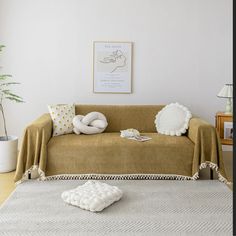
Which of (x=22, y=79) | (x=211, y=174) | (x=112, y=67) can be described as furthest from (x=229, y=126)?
(x=22, y=79)

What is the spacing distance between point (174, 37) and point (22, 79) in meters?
2.12

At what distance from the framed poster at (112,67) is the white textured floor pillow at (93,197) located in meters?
1.82

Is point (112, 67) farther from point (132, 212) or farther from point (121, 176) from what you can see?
point (132, 212)

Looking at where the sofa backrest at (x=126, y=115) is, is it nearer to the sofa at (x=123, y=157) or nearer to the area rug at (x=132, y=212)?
the sofa at (x=123, y=157)

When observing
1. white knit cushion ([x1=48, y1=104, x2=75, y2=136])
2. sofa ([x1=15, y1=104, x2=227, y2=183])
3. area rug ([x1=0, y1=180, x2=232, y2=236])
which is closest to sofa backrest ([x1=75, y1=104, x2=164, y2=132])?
white knit cushion ([x1=48, y1=104, x2=75, y2=136])

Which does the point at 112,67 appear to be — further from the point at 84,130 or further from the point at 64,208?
the point at 64,208

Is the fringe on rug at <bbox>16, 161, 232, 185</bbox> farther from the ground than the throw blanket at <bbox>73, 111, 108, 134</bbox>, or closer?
closer

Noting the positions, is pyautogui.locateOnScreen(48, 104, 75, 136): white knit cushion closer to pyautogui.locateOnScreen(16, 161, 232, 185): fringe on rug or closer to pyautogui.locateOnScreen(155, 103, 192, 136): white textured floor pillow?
pyautogui.locateOnScreen(16, 161, 232, 185): fringe on rug

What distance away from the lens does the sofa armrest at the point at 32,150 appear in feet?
9.87

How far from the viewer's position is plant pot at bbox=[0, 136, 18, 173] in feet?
10.9

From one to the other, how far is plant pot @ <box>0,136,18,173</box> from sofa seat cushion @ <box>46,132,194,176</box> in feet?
1.81

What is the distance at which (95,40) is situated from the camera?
411cm

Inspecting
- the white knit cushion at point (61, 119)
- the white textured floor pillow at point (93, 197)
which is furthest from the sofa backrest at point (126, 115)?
the white textured floor pillow at point (93, 197)

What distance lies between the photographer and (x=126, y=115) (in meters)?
3.81
